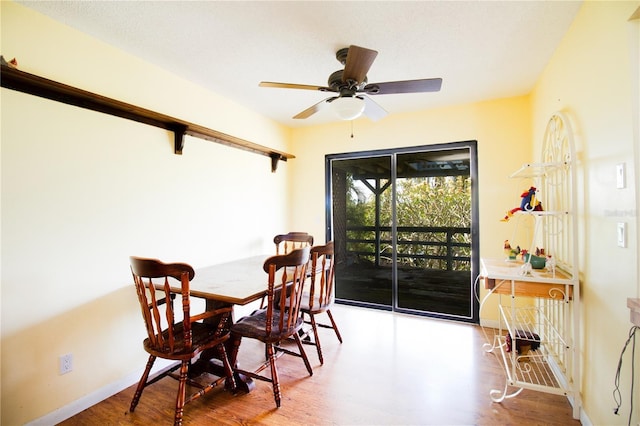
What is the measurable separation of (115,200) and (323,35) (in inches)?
73.2

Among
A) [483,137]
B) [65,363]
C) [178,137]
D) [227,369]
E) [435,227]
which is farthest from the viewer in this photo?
[435,227]

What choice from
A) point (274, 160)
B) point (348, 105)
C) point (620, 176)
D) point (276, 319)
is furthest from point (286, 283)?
point (274, 160)

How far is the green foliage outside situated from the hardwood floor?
1.31 m

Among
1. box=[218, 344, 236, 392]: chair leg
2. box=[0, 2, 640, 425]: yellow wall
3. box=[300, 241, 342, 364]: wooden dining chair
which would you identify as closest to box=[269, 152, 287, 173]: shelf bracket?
box=[0, 2, 640, 425]: yellow wall

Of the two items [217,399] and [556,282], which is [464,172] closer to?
[556,282]

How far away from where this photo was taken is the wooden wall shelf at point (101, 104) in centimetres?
157

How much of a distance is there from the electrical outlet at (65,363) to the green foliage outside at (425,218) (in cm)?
326

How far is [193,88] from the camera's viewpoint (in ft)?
8.86

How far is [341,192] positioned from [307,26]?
253 centimetres

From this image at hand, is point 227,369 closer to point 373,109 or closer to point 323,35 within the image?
point 373,109

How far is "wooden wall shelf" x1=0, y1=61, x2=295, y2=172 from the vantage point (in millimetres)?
1567

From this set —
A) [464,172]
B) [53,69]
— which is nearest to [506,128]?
[464,172]

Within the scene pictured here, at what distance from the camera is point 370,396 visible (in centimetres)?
195

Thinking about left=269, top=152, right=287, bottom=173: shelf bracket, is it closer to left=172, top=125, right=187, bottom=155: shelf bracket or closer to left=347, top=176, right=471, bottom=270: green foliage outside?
left=347, top=176, right=471, bottom=270: green foliage outside
